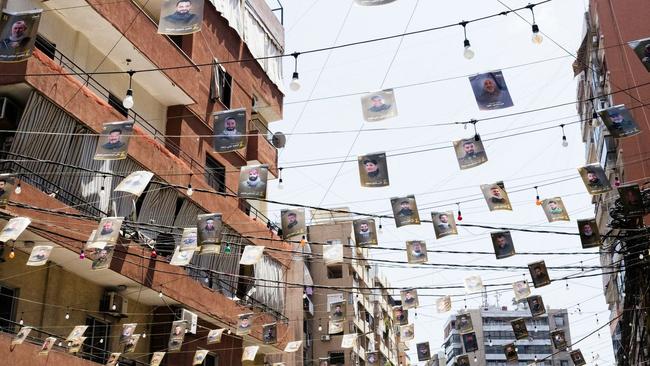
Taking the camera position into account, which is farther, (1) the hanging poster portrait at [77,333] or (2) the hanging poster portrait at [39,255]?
(1) the hanging poster portrait at [77,333]

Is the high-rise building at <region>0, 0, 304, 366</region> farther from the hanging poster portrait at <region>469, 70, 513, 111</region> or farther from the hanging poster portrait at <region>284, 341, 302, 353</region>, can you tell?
the hanging poster portrait at <region>469, 70, 513, 111</region>

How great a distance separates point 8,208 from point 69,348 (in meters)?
4.06

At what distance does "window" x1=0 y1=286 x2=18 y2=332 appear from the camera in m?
17.5

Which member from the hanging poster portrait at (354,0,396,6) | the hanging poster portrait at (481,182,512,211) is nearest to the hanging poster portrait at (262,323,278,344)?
the hanging poster portrait at (481,182,512,211)

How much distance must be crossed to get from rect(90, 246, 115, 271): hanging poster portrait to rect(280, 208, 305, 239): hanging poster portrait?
13.7ft

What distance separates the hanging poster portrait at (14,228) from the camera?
15320mm

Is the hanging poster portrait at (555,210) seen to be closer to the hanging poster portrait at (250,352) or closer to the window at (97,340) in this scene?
the hanging poster portrait at (250,352)

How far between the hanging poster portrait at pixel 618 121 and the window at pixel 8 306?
1335 cm

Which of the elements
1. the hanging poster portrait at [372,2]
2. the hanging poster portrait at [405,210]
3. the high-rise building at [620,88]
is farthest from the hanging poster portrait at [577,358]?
the hanging poster portrait at [372,2]

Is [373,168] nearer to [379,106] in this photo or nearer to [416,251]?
[379,106]

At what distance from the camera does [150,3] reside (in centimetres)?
2452

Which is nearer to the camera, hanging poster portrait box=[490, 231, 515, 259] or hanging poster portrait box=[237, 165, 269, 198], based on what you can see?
hanging poster portrait box=[237, 165, 269, 198]

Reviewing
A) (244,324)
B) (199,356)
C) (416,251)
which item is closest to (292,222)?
(416,251)

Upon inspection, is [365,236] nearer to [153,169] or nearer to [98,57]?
[153,169]
